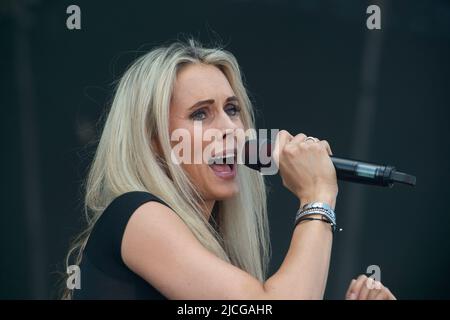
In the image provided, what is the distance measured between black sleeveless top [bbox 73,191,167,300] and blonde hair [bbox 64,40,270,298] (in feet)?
0.51

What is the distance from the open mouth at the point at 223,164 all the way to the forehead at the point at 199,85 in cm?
17

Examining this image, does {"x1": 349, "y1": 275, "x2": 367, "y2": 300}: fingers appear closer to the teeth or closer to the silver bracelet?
the silver bracelet

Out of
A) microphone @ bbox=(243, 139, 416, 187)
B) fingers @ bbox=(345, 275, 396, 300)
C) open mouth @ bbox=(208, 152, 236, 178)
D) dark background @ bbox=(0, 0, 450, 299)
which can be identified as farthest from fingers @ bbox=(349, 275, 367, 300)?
dark background @ bbox=(0, 0, 450, 299)

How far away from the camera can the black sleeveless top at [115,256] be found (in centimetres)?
150

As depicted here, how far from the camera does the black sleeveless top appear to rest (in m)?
1.50

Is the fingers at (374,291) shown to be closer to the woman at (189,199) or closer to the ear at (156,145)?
the woman at (189,199)

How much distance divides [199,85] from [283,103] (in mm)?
1487

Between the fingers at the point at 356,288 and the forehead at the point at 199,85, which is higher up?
the forehead at the point at 199,85

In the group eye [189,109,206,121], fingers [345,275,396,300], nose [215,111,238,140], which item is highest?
eye [189,109,206,121]

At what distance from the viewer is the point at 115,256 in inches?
59.5

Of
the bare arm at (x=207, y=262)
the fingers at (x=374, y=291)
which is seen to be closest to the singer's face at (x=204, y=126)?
the bare arm at (x=207, y=262)

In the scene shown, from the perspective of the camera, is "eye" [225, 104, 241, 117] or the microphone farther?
"eye" [225, 104, 241, 117]

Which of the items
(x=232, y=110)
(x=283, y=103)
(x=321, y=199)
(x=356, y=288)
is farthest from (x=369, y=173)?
Result: (x=283, y=103)

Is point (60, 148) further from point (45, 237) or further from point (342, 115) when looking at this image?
point (342, 115)
